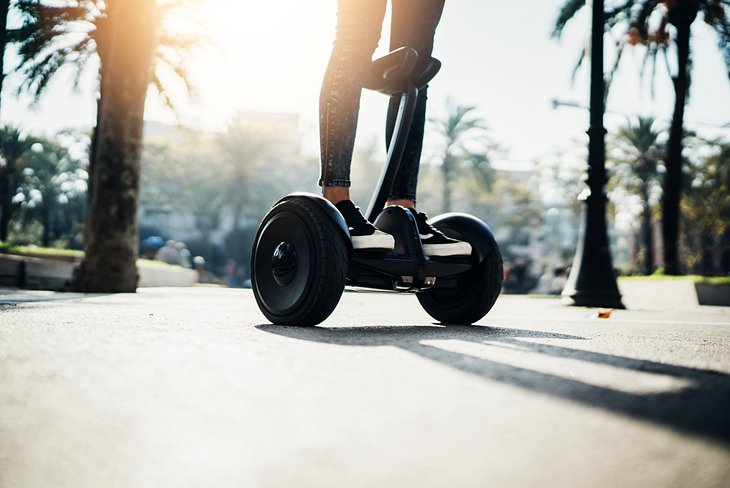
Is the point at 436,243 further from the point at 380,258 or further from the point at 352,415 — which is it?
the point at 352,415

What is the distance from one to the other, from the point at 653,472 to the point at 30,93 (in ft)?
77.7

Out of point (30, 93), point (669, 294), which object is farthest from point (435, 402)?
point (30, 93)

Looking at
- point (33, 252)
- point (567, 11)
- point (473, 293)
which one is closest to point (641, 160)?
point (567, 11)

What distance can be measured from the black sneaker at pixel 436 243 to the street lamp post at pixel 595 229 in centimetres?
569

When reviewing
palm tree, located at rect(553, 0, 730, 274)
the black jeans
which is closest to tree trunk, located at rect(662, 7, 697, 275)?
palm tree, located at rect(553, 0, 730, 274)

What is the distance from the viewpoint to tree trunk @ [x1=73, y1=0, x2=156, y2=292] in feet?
32.0

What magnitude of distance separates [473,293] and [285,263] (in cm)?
93

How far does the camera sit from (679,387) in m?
1.34

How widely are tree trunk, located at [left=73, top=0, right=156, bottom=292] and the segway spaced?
7.23 m

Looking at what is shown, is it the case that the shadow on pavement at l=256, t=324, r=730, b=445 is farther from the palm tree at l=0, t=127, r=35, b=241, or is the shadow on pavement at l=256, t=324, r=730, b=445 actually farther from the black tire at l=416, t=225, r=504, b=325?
the palm tree at l=0, t=127, r=35, b=241

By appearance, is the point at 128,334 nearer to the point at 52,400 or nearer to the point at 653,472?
the point at 52,400

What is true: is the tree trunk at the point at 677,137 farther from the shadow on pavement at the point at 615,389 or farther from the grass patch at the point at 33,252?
the shadow on pavement at the point at 615,389

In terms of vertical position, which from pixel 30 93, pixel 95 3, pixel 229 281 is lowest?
pixel 229 281

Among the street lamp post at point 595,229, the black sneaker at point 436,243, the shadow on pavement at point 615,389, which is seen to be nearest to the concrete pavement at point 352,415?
the shadow on pavement at point 615,389
